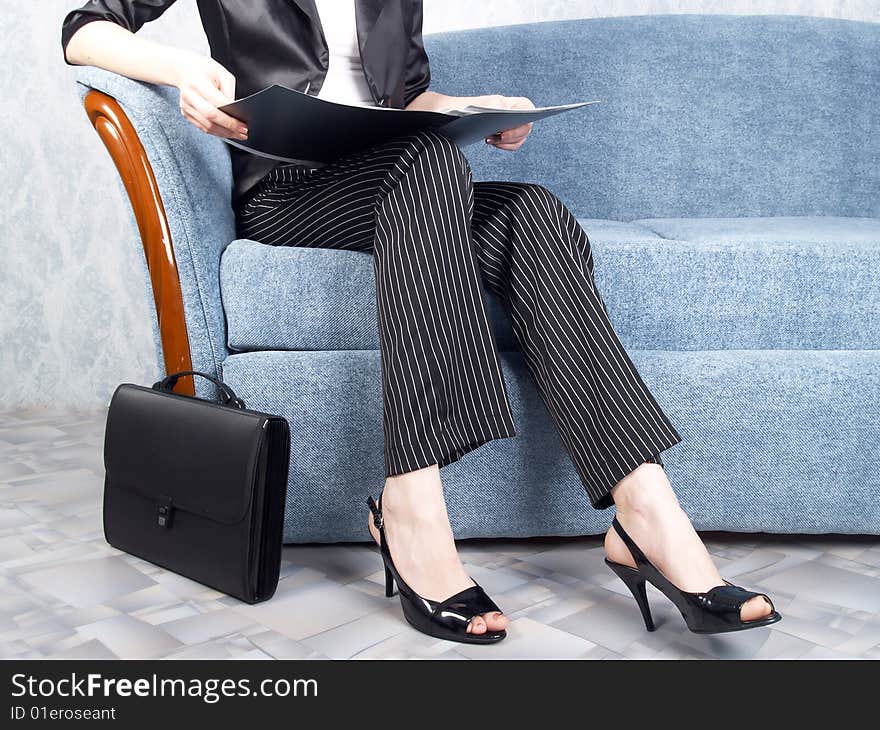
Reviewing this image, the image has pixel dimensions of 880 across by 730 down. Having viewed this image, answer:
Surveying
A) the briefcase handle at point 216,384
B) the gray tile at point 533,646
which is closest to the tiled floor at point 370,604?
the gray tile at point 533,646

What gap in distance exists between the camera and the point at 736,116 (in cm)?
188

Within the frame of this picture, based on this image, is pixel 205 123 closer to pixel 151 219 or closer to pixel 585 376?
pixel 151 219

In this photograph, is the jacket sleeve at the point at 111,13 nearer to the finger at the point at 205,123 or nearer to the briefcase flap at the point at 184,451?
the finger at the point at 205,123

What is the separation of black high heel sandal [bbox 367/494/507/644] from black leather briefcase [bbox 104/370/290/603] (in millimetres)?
176

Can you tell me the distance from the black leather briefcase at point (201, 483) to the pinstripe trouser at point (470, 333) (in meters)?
0.15

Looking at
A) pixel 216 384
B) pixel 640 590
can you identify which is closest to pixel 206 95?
pixel 216 384

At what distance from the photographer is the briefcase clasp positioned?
108 cm

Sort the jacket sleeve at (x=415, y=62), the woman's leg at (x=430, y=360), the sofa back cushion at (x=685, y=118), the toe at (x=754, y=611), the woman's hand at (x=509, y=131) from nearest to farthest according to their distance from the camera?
the toe at (x=754, y=611)
the woman's leg at (x=430, y=360)
the woman's hand at (x=509, y=131)
the jacket sleeve at (x=415, y=62)
the sofa back cushion at (x=685, y=118)

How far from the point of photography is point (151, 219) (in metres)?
1.13

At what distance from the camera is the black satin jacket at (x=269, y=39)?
117 centimetres

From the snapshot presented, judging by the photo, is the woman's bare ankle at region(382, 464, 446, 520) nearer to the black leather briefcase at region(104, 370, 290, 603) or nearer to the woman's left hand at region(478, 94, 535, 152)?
the black leather briefcase at region(104, 370, 290, 603)

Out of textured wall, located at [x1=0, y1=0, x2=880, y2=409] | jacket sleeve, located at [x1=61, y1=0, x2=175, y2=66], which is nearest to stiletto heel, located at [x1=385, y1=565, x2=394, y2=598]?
jacket sleeve, located at [x1=61, y1=0, x2=175, y2=66]

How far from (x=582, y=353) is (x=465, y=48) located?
1.12 m
